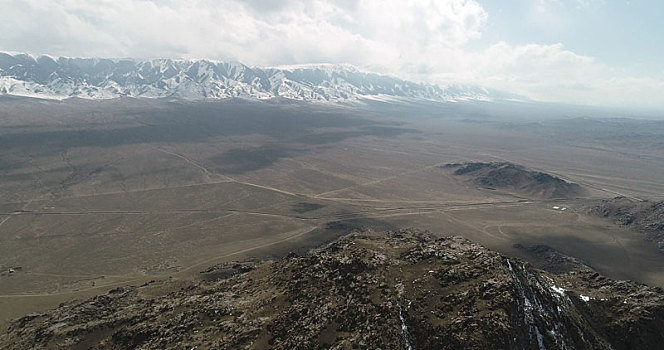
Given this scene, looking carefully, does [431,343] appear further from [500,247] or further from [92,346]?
[500,247]

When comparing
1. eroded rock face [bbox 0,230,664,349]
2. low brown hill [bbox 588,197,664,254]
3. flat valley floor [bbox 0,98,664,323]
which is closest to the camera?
eroded rock face [bbox 0,230,664,349]

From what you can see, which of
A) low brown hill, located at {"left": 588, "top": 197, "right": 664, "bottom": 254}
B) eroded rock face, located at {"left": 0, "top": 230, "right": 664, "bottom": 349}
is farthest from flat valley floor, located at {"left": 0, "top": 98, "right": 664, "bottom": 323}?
eroded rock face, located at {"left": 0, "top": 230, "right": 664, "bottom": 349}

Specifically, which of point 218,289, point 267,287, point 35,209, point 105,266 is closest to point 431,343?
point 267,287

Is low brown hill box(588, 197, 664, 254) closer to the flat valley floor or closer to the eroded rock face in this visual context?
the flat valley floor

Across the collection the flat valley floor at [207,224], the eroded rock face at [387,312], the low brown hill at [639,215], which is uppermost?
the eroded rock face at [387,312]

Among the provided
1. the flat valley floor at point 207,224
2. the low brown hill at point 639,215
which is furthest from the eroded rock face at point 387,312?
the low brown hill at point 639,215

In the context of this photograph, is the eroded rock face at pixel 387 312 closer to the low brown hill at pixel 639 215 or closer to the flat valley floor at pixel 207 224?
the flat valley floor at pixel 207 224
